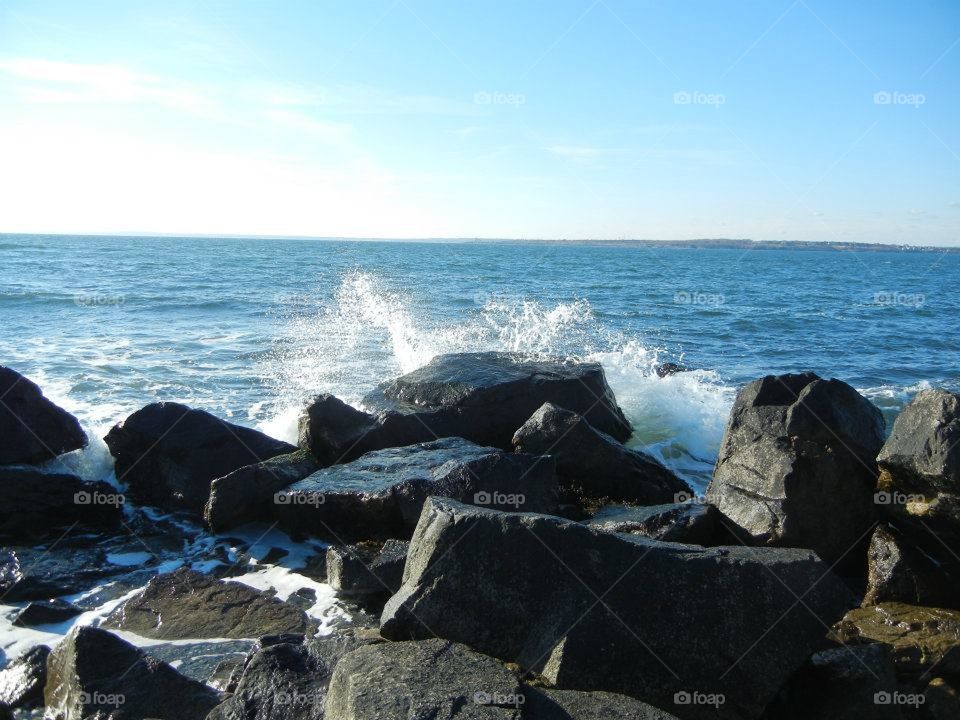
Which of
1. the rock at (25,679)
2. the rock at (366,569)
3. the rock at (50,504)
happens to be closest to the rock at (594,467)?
the rock at (366,569)

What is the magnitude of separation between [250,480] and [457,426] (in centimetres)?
291

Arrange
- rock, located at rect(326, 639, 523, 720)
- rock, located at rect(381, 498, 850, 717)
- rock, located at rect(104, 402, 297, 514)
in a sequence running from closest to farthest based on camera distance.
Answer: rock, located at rect(326, 639, 523, 720)
rock, located at rect(381, 498, 850, 717)
rock, located at rect(104, 402, 297, 514)

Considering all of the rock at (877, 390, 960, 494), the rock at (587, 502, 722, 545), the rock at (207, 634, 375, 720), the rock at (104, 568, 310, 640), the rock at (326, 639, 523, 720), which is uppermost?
the rock at (877, 390, 960, 494)

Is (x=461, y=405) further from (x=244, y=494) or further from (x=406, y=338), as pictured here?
(x=406, y=338)

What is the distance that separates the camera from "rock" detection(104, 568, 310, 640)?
19.0 ft

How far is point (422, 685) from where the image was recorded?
349 centimetres

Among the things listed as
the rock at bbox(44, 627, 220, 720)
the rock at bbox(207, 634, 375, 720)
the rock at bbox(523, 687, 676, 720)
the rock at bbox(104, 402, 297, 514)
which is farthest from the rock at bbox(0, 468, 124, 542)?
the rock at bbox(523, 687, 676, 720)

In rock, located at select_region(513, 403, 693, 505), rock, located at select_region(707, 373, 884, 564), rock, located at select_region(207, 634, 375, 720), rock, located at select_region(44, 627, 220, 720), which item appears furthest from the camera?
rock, located at select_region(513, 403, 693, 505)

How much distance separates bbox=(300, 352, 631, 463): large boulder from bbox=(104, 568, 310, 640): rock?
2.97m

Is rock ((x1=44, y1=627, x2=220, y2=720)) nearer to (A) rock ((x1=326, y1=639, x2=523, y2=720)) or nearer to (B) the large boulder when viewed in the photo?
(A) rock ((x1=326, y1=639, x2=523, y2=720))

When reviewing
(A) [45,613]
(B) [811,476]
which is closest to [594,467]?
(B) [811,476]

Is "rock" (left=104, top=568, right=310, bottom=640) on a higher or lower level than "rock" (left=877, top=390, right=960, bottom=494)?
lower

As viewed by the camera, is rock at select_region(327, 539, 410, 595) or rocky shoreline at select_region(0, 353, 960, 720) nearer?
rocky shoreline at select_region(0, 353, 960, 720)

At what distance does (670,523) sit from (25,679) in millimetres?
4917
